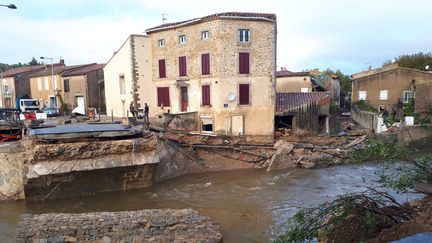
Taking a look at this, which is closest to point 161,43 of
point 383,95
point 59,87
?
point 59,87

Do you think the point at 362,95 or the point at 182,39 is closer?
the point at 182,39

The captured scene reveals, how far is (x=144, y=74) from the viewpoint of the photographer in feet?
94.3

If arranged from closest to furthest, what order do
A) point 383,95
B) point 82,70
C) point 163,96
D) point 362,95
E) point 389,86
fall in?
point 163,96 < point 389,86 < point 383,95 < point 362,95 < point 82,70

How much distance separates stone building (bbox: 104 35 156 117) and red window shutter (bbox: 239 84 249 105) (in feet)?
26.2

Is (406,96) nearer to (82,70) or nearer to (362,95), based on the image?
(362,95)

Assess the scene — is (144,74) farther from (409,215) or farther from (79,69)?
(409,215)

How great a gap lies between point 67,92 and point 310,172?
28.8 meters

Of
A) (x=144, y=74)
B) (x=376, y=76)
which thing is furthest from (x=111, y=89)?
(x=376, y=76)

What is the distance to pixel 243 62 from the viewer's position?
25.2m

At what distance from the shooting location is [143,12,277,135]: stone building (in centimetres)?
2483

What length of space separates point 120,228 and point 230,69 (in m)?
16.7

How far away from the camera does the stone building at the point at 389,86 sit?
3375cm

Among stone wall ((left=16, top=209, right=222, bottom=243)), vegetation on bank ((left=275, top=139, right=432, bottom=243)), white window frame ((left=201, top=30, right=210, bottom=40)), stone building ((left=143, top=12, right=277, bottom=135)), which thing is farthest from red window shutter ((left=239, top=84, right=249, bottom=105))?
vegetation on bank ((left=275, top=139, right=432, bottom=243))

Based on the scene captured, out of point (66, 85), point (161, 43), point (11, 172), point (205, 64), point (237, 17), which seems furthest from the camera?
point (66, 85)
